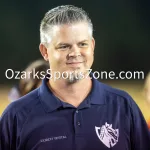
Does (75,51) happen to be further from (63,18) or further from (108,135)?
(108,135)

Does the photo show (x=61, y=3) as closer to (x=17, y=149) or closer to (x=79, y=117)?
(x=79, y=117)

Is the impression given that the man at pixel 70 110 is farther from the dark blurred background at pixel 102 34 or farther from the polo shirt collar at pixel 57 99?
the dark blurred background at pixel 102 34

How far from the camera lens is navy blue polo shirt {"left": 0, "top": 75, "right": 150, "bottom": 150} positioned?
1292 millimetres

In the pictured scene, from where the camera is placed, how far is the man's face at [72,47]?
49.2 inches

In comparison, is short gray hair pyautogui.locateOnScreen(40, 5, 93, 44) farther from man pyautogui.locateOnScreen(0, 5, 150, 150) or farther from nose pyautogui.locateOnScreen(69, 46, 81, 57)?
nose pyautogui.locateOnScreen(69, 46, 81, 57)

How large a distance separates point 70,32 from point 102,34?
1.32 feet

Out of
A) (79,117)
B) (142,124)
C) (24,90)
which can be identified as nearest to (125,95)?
(142,124)

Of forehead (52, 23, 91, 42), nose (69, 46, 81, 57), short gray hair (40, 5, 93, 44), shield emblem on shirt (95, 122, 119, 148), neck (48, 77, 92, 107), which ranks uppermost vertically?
short gray hair (40, 5, 93, 44)

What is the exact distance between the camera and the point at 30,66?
1602 millimetres

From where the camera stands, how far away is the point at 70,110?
130 centimetres

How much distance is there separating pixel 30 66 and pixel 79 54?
417 mm

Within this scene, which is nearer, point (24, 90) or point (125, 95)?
point (125, 95)

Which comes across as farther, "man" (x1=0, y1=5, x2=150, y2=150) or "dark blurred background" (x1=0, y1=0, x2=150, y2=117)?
"dark blurred background" (x1=0, y1=0, x2=150, y2=117)

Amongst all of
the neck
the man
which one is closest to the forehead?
the man
